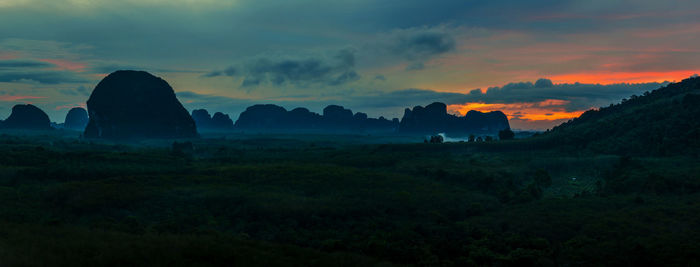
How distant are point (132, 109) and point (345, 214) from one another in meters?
176

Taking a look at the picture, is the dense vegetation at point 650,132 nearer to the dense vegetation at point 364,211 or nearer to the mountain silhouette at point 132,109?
the dense vegetation at point 364,211

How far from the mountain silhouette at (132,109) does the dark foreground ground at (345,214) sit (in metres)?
116

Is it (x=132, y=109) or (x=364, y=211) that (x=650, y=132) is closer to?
(x=364, y=211)

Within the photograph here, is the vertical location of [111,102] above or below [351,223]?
above

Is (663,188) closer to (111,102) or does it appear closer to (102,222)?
(102,222)

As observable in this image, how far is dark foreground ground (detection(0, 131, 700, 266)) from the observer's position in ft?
81.1

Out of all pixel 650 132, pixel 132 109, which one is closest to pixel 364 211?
pixel 650 132

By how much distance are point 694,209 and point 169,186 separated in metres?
55.1

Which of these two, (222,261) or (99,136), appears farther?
(99,136)

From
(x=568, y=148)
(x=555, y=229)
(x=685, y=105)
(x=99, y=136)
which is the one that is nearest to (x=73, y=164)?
(x=555, y=229)

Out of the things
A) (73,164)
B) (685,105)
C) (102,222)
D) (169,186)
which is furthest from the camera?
(685,105)

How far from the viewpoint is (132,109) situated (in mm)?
185500

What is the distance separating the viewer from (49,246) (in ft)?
72.1

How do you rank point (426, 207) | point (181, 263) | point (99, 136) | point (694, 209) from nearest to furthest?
point (181, 263) < point (694, 209) < point (426, 207) < point (99, 136)
